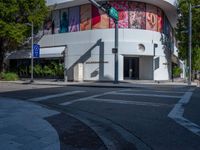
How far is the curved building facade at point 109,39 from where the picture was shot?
31.7 metres

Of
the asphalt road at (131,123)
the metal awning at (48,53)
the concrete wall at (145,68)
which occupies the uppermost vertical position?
the metal awning at (48,53)

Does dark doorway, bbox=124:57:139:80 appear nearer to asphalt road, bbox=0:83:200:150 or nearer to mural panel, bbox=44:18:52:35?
mural panel, bbox=44:18:52:35

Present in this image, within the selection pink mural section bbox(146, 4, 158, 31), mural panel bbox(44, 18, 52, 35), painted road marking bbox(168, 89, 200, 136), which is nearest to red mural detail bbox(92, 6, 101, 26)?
pink mural section bbox(146, 4, 158, 31)

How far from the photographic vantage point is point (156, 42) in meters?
33.5

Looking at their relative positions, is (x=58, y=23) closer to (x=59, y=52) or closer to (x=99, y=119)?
(x=59, y=52)

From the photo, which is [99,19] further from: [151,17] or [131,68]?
[131,68]

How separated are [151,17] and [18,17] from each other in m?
14.1

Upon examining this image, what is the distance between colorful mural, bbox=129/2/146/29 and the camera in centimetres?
3231

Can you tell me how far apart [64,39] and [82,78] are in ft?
17.1

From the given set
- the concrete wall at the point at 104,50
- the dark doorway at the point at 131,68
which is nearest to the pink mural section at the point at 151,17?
the concrete wall at the point at 104,50

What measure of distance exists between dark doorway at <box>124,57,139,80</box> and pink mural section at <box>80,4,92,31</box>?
543 centimetres

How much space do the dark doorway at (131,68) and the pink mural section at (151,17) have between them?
3749 millimetres

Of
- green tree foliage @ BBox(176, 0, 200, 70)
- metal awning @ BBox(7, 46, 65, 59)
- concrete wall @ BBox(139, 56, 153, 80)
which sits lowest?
concrete wall @ BBox(139, 56, 153, 80)

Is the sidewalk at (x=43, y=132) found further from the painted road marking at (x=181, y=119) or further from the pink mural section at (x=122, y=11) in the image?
the pink mural section at (x=122, y=11)
